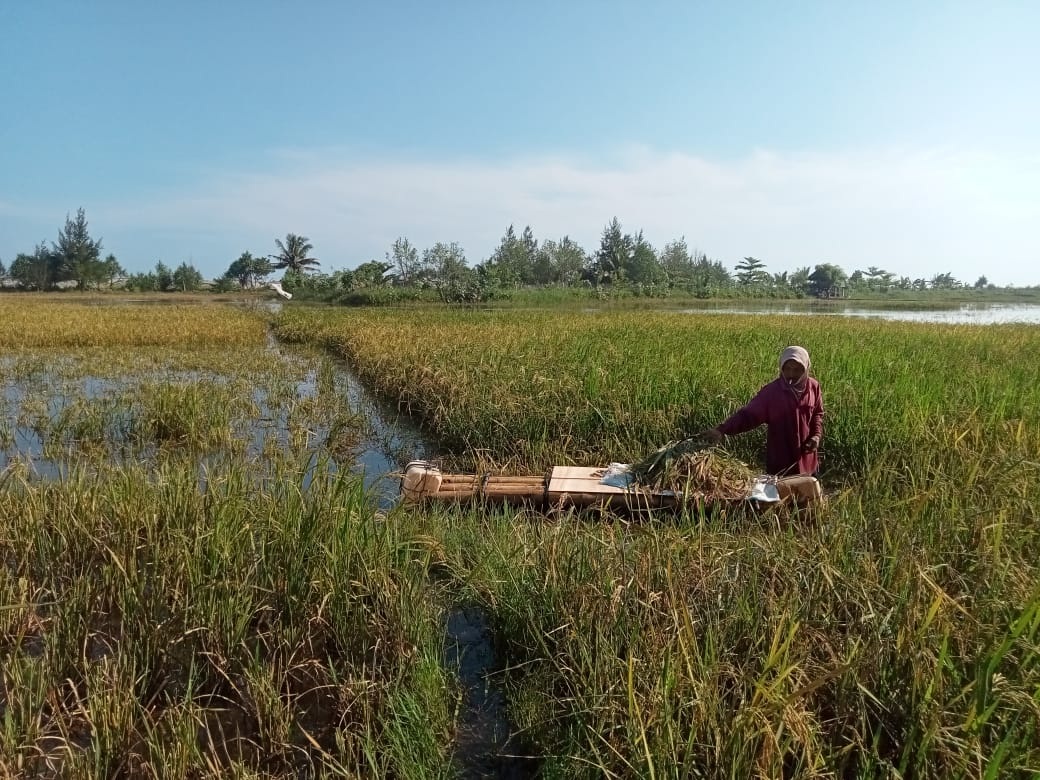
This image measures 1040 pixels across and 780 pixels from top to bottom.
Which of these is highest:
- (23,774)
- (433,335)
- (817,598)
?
(433,335)

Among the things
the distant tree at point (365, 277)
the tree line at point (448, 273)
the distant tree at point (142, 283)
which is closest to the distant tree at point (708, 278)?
the tree line at point (448, 273)

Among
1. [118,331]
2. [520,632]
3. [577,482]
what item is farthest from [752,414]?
[118,331]

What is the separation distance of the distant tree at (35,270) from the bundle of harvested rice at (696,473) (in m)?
51.5

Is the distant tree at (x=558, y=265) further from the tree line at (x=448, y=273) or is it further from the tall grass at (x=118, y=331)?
the tall grass at (x=118, y=331)

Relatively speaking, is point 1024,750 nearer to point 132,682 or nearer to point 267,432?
point 132,682

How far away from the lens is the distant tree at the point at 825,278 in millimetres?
60125

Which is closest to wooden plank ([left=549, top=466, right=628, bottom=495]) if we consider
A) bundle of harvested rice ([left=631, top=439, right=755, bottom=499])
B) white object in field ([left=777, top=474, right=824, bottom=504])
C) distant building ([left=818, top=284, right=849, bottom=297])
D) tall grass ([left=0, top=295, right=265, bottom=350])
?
bundle of harvested rice ([left=631, top=439, right=755, bottom=499])

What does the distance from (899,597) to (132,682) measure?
2.51 meters

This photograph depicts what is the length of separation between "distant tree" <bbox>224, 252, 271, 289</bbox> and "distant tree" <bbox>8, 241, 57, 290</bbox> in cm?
1202

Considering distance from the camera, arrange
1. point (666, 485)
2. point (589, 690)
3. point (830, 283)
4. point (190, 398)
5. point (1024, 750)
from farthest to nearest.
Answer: point (830, 283) → point (190, 398) → point (666, 485) → point (589, 690) → point (1024, 750)

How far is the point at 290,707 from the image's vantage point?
2.27 meters

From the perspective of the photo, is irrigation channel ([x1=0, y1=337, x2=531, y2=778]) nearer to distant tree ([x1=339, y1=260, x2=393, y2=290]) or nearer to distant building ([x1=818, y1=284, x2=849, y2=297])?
distant tree ([x1=339, y1=260, x2=393, y2=290])

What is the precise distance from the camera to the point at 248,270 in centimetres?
5306

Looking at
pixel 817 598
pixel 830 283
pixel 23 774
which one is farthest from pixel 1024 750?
pixel 830 283
